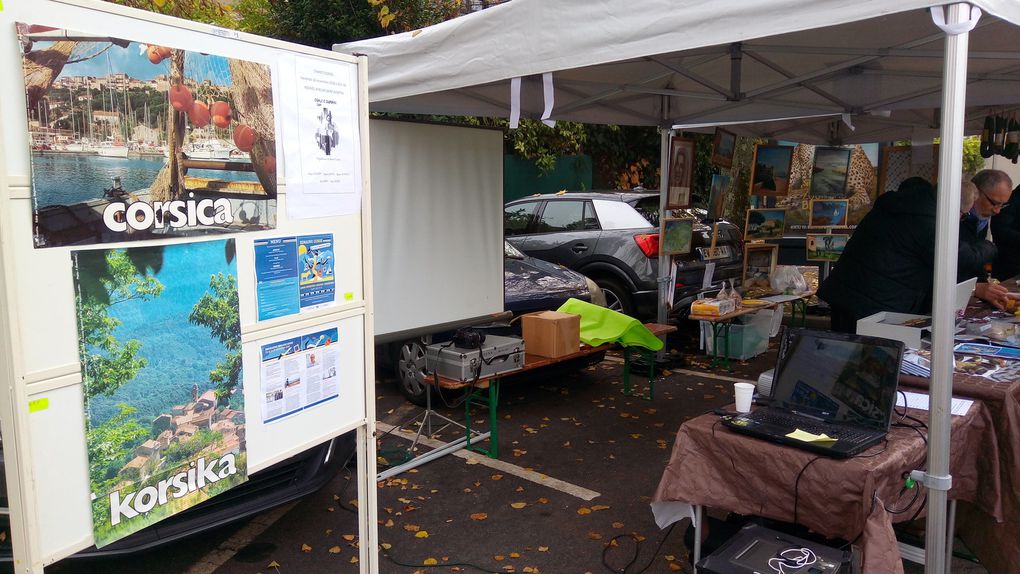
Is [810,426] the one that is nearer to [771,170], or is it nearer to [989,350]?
[989,350]

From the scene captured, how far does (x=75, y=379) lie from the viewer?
174 centimetres

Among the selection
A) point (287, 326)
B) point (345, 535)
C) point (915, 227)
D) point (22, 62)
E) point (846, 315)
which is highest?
point (22, 62)

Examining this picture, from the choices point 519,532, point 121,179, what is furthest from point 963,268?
point 121,179

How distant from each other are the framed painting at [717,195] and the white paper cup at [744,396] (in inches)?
190

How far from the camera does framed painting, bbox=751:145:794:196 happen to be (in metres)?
7.78

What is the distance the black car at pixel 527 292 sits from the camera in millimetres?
5922

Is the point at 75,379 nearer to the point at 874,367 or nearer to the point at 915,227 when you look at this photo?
the point at 874,367

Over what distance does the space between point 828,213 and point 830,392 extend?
635cm

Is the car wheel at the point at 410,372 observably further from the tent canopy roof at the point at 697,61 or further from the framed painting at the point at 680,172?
the framed painting at the point at 680,172

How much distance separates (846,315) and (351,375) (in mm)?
3571

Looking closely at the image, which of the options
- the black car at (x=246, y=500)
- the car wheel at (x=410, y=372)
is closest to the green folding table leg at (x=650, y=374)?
the car wheel at (x=410, y=372)

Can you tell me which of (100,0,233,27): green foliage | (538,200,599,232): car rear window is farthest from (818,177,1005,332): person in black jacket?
(100,0,233,27): green foliage

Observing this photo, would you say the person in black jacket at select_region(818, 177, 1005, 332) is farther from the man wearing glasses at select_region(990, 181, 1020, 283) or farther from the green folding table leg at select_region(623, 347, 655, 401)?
the man wearing glasses at select_region(990, 181, 1020, 283)

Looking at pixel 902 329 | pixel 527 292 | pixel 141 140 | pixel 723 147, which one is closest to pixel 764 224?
pixel 723 147
